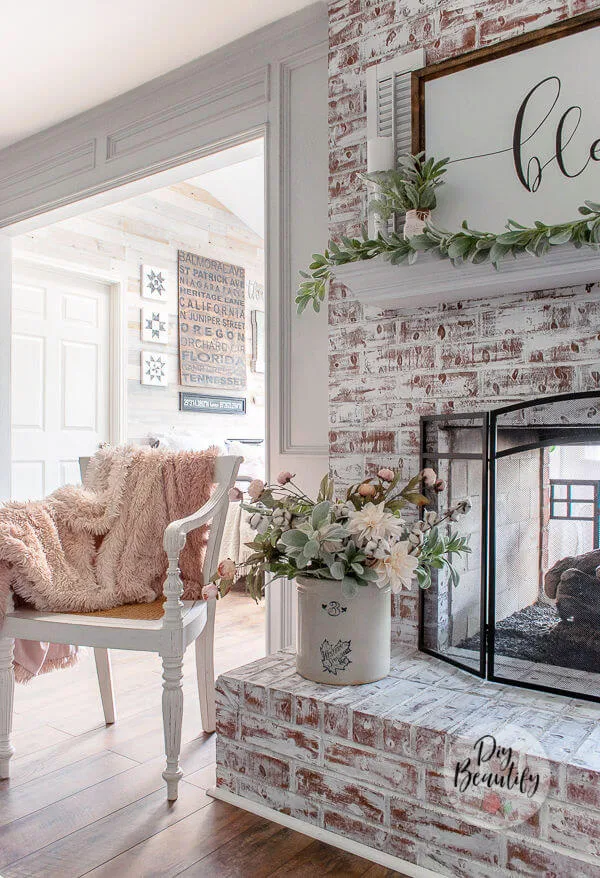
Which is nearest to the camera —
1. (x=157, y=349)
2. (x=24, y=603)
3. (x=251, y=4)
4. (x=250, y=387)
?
(x=24, y=603)

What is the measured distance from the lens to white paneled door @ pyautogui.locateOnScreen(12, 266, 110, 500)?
4133mm

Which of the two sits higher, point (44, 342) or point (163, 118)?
point (163, 118)

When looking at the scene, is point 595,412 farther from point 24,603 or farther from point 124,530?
point 24,603

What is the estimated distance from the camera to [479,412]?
5.76ft

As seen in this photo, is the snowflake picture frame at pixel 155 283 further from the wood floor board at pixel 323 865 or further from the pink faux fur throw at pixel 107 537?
the wood floor board at pixel 323 865

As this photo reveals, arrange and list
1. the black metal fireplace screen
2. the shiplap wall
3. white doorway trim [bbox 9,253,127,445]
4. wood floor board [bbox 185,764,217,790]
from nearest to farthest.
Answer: the black metal fireplace screen
wood floor board [bbox 185,764,217,790]
the shiplap wall
white doorway trim [bbox 9,253,127,445]

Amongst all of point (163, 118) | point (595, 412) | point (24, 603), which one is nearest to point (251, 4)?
point (163, 118)

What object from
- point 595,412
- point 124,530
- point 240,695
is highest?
point 595,412

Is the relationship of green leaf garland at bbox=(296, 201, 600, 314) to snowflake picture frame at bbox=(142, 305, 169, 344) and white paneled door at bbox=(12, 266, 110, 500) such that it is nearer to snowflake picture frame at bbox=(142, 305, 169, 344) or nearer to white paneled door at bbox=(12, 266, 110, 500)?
white paneled door at bbox=(12, 266, 110, 500)

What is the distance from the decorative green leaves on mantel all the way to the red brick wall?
0.65 feet

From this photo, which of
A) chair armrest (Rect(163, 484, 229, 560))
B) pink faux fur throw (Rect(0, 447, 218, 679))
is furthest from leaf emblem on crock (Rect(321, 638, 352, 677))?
pink faux fur throw (Rect(0, 447, 218, 679))

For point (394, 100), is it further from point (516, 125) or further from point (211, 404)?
point (211, 404)

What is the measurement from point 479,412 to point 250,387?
404 centimetres

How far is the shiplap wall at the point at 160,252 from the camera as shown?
4352 mm
